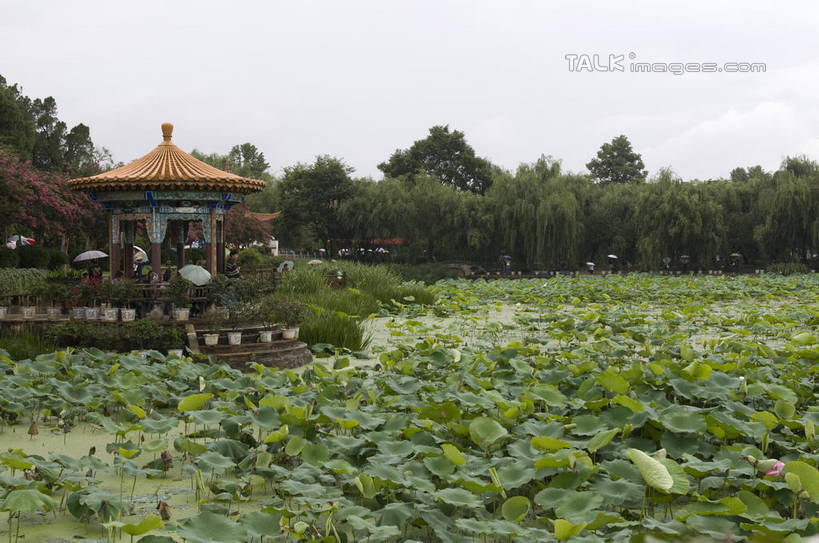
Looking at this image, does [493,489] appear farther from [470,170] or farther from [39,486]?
[470,170]

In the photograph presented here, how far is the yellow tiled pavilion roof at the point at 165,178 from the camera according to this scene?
9.30 meters

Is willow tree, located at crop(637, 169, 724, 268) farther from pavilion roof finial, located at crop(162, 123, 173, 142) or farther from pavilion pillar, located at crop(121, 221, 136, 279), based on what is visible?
pavilion pillar, located at crop(121, 221, 136, 279)

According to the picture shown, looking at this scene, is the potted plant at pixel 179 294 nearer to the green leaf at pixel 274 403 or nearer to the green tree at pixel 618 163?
the green leaf at pixel 274 403

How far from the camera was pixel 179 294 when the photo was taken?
877cm

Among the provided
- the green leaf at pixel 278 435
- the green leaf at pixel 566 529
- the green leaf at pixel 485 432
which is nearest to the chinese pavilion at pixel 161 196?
the green leaf at pixel 278 435

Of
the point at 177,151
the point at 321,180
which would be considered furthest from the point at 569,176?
the point at 177,151

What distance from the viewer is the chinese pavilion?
9.41 m

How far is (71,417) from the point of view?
502cm

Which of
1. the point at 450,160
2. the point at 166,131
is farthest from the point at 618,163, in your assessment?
the point at 166,131

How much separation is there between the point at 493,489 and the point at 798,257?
82.5ft

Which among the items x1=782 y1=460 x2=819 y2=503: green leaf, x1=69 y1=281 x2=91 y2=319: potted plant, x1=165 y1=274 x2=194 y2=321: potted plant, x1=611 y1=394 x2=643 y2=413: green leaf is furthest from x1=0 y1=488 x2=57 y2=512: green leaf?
x1=69 y1=281 x2=91 y2=319: potted plant

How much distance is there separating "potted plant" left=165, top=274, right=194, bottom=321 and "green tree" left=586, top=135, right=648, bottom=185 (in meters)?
41.0

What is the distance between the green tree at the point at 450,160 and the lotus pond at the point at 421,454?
35155mm

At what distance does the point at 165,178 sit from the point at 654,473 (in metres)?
7.59
